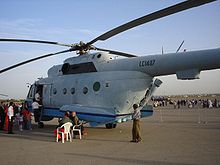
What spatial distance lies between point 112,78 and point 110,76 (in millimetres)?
186

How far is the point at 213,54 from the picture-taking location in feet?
32.1

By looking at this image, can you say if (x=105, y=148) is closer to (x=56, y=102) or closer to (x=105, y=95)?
(x=105, y=95)

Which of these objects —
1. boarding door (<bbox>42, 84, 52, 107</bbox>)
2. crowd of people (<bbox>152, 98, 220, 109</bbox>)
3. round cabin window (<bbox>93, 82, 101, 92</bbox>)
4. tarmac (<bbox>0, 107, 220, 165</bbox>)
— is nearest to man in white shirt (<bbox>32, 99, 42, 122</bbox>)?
boarding door (<bbox>42, 84, 52, 107</bbox>)

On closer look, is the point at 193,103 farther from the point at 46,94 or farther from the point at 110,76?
the point at 110,76

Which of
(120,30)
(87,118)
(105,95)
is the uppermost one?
(120,30)

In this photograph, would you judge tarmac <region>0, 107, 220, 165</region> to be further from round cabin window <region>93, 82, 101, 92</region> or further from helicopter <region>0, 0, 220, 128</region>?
round cabin window <region>93, 82, 101, 92</region>

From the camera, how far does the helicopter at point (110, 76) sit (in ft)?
33.7

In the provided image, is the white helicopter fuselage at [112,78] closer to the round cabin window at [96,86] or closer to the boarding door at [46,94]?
the round cabin window at [96,86]

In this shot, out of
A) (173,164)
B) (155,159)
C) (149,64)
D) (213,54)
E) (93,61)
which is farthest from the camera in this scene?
(93,61)

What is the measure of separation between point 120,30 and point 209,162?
19.4 ft

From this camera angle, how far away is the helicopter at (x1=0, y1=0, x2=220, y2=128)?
10266 mm

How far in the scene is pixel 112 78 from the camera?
1225 centimetres

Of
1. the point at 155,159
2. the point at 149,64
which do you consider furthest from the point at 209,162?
the point at 149,64

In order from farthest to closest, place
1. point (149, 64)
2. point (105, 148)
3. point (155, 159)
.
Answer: point (149, 64), point (105, 148), point (155, 159)
